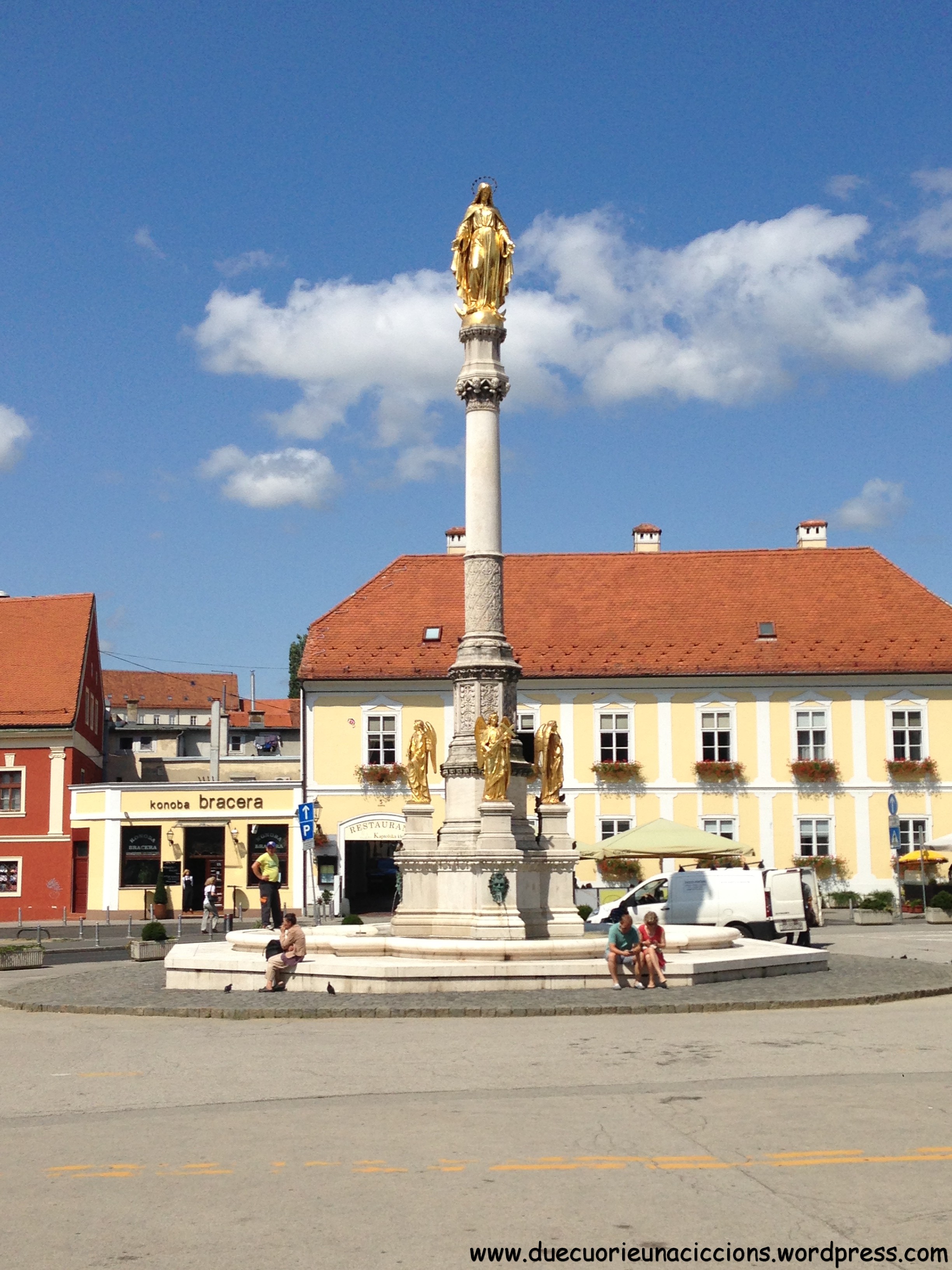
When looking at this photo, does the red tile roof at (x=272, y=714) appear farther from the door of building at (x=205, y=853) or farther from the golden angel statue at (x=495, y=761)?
the golden angel statue at (x=495, y=761)

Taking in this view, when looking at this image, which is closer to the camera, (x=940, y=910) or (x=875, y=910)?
(x=940, y=910)

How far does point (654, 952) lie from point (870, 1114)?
9.05 meters

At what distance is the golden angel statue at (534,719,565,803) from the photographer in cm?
2373

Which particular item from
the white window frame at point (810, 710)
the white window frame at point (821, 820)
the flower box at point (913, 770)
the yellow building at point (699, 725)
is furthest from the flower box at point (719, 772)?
the flower box at point (913, 770)

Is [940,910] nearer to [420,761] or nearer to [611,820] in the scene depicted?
[611,820]

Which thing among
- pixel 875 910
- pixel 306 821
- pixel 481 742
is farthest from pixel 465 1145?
pixel 875 910

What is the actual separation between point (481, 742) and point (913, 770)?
25592 millimetres

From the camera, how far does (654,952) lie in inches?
736

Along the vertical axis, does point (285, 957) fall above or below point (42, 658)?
below

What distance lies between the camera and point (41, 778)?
4725 cm

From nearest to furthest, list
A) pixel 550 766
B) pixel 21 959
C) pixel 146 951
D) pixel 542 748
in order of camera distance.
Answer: pixel 550 766
pixel 542 748
pixel 21 959
pixel 146 951

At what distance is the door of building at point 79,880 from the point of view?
46438mm

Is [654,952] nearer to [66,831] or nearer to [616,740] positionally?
[616,740]

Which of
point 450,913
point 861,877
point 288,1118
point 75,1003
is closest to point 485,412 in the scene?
point 450,913
